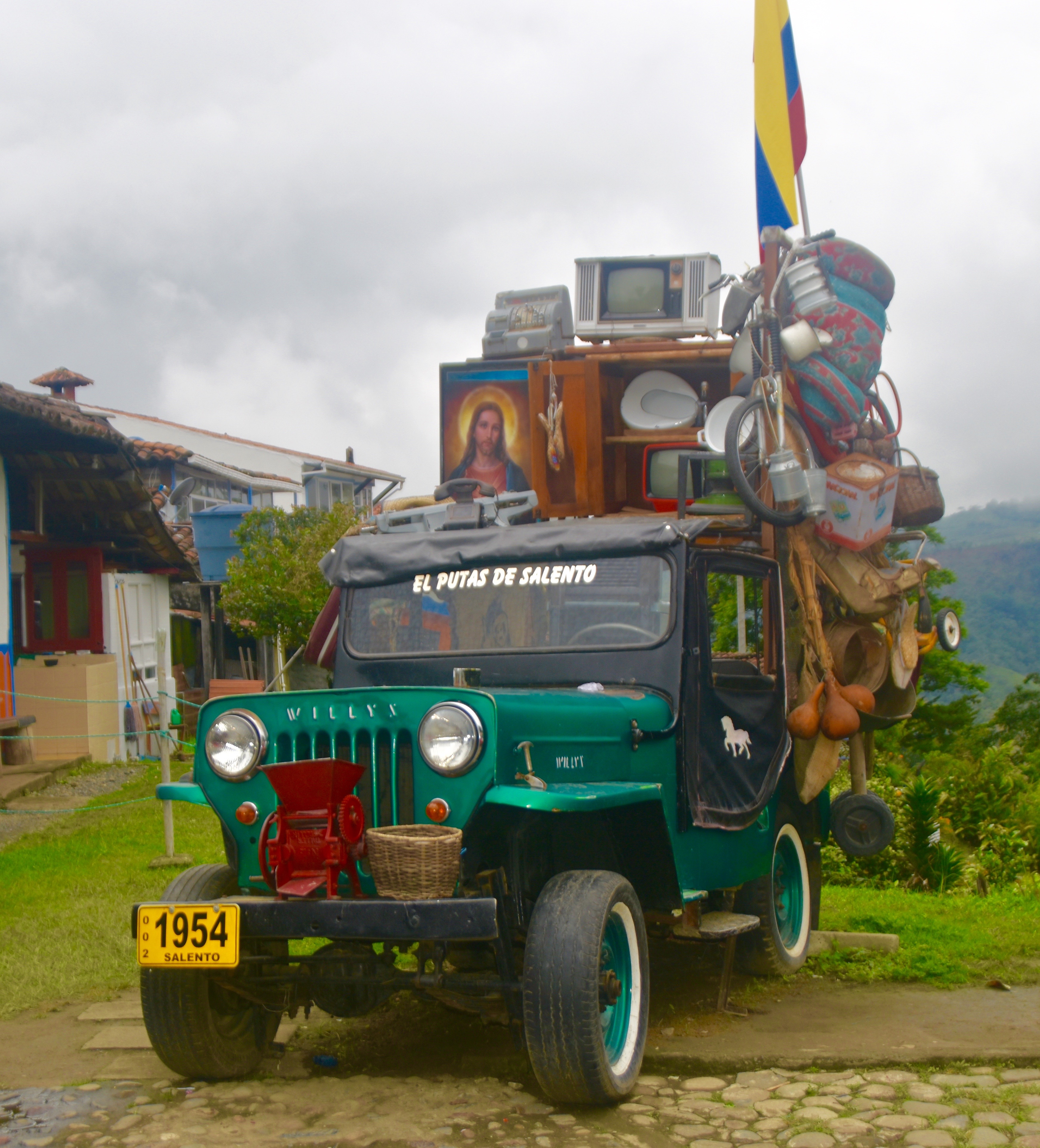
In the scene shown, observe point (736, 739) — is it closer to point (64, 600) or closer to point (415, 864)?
point (415, 864)

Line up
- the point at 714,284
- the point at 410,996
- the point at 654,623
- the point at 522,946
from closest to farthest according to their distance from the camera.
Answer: the point at 522,946
the point at 654,623
the point at 410,996
the point at 714,284

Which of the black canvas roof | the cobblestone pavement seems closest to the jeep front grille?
the cobblestone pavement

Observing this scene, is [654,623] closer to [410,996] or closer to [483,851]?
[483,851]

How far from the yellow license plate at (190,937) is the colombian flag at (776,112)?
5.09m

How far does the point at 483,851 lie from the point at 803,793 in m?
2.42

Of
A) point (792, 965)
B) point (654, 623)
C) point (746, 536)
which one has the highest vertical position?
point (746, 536)

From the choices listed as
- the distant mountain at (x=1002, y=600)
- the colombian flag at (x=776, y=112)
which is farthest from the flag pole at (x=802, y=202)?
the distant mountain at (x=1002, y=600)

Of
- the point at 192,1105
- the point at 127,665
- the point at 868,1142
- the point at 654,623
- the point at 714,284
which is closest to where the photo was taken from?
the point at 868,1142

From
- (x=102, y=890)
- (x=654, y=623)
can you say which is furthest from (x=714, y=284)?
(x=102, y=890)

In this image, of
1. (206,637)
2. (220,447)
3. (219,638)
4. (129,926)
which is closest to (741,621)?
(129,926)

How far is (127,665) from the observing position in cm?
1728

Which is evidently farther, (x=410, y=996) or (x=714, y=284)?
(x=714, y=284)

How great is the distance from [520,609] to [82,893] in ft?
14.6

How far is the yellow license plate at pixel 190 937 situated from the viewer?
13.1 ft
